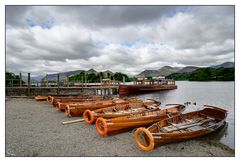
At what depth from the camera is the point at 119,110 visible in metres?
9.34

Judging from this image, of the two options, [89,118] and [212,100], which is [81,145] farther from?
[212,100]

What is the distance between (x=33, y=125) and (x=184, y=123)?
7566 millimetres

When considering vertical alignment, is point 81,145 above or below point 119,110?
below

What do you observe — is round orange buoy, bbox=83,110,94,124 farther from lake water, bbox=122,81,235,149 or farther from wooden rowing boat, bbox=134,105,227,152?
lake water, bbox=122,81,235,149

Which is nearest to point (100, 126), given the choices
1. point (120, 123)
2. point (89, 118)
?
point (120, 123)

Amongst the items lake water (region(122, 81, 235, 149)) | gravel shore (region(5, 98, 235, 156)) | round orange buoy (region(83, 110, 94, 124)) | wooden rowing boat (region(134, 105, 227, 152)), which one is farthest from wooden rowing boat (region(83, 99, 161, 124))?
lake water (region(122, 81, 235, 149))

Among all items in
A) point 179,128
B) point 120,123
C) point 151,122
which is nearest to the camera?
point 120,123

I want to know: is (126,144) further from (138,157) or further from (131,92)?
(131,92)

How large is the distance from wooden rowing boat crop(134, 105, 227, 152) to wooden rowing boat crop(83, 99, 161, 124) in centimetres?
170

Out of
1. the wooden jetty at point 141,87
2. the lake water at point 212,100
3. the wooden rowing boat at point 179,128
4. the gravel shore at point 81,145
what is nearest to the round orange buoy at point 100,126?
the gravel shore at point 81,145

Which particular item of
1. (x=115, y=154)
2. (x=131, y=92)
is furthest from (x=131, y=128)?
(x=131, y=92)

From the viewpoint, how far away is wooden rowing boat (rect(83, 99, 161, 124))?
282 inches

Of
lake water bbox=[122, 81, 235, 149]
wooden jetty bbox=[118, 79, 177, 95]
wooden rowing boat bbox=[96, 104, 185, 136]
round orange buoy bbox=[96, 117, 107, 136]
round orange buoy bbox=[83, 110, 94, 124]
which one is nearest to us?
round orange buoy bbox=[96, 117, 107, 136]

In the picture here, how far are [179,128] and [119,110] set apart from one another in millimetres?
4193
